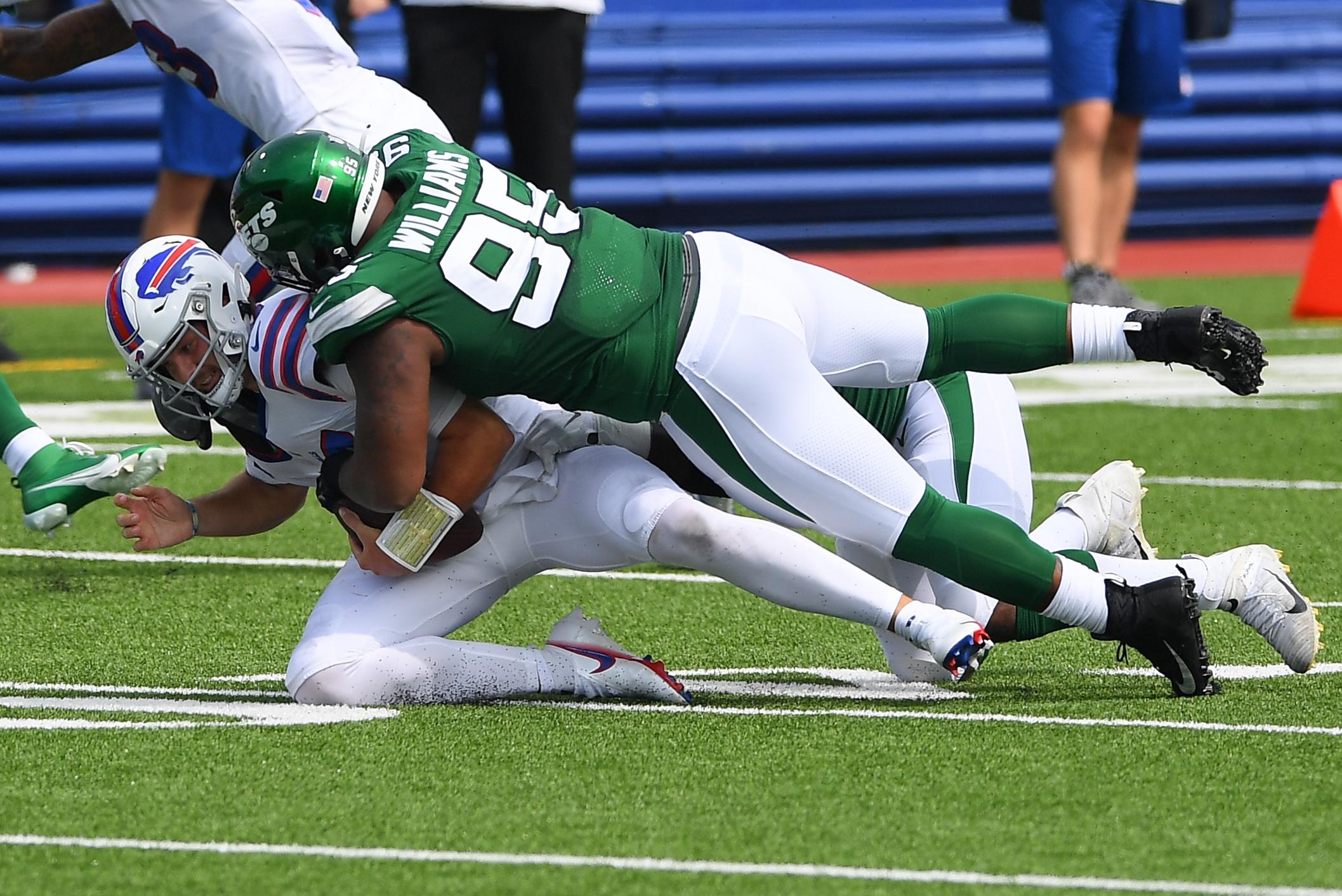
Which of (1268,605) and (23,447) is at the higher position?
(1268,605)

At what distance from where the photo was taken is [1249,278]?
37.4 feet

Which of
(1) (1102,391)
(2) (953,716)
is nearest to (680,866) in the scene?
(2) (953,716)

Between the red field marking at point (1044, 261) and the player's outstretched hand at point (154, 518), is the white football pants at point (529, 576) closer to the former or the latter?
the player's outstretched hand at point (154, 518)

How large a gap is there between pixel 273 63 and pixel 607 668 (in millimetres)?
1764

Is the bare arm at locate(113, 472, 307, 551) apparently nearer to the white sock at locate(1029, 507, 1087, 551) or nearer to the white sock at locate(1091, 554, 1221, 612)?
the white sock at locate(1029, 507, 1087, 551)

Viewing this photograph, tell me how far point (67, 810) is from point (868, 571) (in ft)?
5.00

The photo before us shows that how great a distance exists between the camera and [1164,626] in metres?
3.42

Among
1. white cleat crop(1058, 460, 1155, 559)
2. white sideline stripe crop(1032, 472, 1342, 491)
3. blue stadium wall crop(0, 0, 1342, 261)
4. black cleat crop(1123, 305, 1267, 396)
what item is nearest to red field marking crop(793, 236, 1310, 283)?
blue stadium wall crop(0, 0, 1342, 261)

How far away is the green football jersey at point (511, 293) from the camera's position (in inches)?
129

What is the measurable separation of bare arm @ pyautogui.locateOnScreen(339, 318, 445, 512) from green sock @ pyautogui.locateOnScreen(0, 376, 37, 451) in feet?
4.82

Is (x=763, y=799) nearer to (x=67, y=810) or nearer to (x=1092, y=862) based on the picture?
(x=1092, y=862)

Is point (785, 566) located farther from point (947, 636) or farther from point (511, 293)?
point (511, 293)

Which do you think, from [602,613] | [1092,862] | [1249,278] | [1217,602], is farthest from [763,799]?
[1249,278]

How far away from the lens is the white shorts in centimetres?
354
